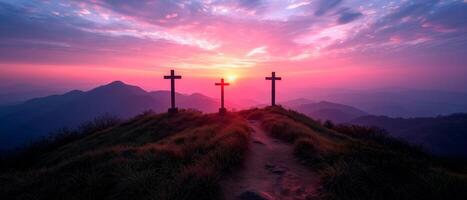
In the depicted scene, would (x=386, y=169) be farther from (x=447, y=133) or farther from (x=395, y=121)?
(x=395, y=121)

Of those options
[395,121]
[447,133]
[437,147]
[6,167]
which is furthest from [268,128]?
[395,121]

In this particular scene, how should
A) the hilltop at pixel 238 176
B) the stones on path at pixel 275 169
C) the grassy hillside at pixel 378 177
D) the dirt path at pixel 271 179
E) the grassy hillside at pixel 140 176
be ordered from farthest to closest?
the stones on path at pixel 275 169 → the dirt path at pixel 271 179 → the grassy hillside at pixel 140 176 → the hilltop at pixel 238 176 → the grassy hillside at pixel 378 177

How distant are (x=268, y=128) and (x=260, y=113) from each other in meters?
6.78

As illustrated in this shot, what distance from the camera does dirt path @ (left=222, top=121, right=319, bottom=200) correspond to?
22.2 feet

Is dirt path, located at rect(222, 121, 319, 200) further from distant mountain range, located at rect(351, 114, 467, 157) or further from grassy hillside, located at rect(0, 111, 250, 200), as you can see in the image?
distant mountain range, located at rect(351, 114, 467, 157)

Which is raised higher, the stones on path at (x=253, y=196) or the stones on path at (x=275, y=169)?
the stones on path at (x=253, y=196)

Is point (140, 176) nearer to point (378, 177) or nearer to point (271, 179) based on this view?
point (271, 179)

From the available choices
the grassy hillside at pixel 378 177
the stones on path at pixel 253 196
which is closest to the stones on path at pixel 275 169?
the grassy hillside at pixel 378 177

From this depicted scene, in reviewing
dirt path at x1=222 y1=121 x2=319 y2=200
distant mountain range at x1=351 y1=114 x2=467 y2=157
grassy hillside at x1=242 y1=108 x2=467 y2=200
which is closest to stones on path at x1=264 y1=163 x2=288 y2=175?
Result: dirt path at x1=222 y1=121 x2=319 y2=200

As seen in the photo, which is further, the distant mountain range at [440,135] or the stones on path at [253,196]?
the distant mountain range at [440,135]

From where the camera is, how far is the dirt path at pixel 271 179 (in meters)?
6.77

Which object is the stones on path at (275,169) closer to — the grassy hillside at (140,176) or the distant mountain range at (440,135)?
the grassy hillside at (140,176)

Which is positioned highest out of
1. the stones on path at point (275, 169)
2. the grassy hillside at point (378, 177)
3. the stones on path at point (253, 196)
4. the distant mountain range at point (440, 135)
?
the grassy hillside at point (378, 177)

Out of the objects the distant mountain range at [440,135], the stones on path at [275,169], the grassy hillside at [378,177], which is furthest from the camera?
the distant mountain range at [440,135]
